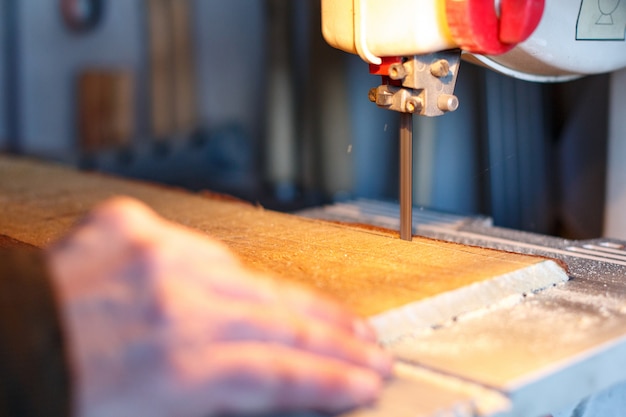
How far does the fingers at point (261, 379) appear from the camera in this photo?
1.88 ft

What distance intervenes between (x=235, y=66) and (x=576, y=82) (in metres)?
2.26

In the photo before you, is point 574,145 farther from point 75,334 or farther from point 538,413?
point 75,334

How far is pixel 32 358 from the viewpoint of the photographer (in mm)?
558

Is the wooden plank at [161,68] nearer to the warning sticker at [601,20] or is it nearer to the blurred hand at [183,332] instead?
the warning sticker at [601,20]

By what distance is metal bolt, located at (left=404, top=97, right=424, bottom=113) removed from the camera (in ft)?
3.35

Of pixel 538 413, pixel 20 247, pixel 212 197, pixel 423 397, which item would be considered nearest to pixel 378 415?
pixel 423 397

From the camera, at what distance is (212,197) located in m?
1.59

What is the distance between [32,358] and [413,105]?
0.63 metres

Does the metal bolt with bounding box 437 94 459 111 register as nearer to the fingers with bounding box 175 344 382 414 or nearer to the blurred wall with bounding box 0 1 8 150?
the fingers with bounding box 175 344 382 414

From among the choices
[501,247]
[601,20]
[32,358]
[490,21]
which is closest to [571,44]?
[601,20]

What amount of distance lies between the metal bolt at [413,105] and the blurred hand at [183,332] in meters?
0.44

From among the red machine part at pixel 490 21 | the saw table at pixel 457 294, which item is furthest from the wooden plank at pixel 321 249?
the red machine part at pixel 490 21

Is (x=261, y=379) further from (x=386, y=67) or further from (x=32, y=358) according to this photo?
(x=386, y=67)

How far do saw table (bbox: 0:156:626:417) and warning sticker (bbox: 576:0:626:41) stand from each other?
1.08ft
